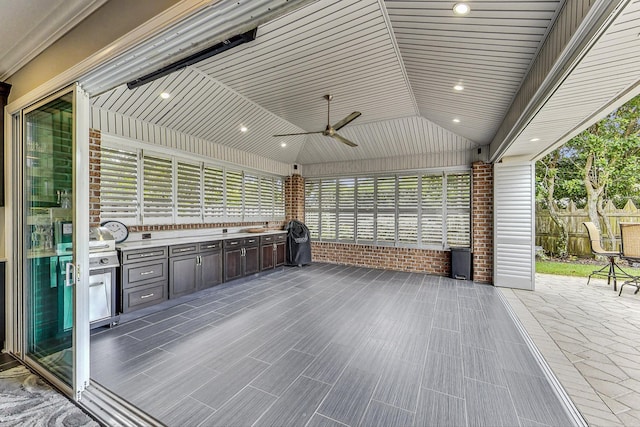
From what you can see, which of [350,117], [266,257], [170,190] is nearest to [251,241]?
[266,257]

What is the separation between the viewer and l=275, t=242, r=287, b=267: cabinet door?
6570 millimetres

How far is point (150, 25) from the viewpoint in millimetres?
1473

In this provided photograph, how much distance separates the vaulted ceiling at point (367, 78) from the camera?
228 centimetres

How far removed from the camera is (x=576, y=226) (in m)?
7.62

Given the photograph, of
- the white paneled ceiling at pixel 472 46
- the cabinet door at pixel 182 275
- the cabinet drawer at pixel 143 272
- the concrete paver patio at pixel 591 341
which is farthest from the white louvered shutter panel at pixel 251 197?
the concrete paver patio at pixel 591 341

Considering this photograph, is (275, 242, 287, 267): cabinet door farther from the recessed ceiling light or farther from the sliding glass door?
the recessed ceiling light

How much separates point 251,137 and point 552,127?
4985 mm

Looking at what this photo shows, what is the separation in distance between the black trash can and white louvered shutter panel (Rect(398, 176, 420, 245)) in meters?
0.91

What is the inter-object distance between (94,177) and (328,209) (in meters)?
5.13

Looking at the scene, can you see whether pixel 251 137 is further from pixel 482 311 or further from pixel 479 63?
pixel 482 311

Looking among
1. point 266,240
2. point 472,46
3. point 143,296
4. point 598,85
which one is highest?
point 472,46

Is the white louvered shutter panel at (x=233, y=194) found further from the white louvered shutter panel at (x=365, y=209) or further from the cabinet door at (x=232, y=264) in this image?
the white louvered shutter panel at (x=365, y=209)

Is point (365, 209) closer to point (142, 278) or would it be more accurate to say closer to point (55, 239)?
point (142, 278)

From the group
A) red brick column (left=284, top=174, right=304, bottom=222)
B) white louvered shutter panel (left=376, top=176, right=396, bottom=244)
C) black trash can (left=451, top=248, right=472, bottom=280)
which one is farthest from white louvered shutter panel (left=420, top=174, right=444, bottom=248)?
red brick column (left=284, top=174, right=304, bottom=222)
